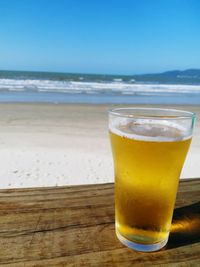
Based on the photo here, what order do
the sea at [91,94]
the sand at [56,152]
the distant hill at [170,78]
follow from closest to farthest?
the sand at [56,152]
the sea at [91,94]
the distant hill at [170,78]

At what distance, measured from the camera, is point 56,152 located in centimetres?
445

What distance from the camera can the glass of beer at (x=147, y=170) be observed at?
1.97 feet

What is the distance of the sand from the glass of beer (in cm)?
269

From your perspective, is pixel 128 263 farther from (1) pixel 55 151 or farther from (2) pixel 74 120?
(2) pixel 74 120

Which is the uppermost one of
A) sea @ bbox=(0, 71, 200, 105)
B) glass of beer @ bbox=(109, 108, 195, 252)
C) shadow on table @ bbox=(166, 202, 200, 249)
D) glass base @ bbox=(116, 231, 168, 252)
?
glass of beer @ bbox=(109, 108, 195, 252)

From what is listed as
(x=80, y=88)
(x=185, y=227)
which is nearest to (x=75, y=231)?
(x=185, y=227)

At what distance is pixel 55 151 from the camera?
4.51 m

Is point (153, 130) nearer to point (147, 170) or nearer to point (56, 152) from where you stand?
point (147, 170)

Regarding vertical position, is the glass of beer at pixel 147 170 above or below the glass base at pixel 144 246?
above

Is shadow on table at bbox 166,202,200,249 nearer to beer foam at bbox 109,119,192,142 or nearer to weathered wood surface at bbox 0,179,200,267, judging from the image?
weathered wood surface at bbox 0,179,200,267

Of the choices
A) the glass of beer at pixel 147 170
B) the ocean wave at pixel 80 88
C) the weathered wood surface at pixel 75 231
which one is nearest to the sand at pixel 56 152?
the weathered wood surface at pixel 75 231

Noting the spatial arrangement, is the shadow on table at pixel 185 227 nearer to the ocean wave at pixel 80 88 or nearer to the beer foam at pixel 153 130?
the beer foam at pixel 153 130

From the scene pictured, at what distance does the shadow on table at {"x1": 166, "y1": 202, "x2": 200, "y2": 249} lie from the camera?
650mm

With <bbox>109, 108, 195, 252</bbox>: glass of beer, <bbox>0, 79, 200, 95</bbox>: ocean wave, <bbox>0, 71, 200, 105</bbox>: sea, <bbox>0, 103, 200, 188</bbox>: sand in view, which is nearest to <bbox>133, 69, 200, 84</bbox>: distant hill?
<bbox>0, 79, 200, 95</bbox>: ocean wave
